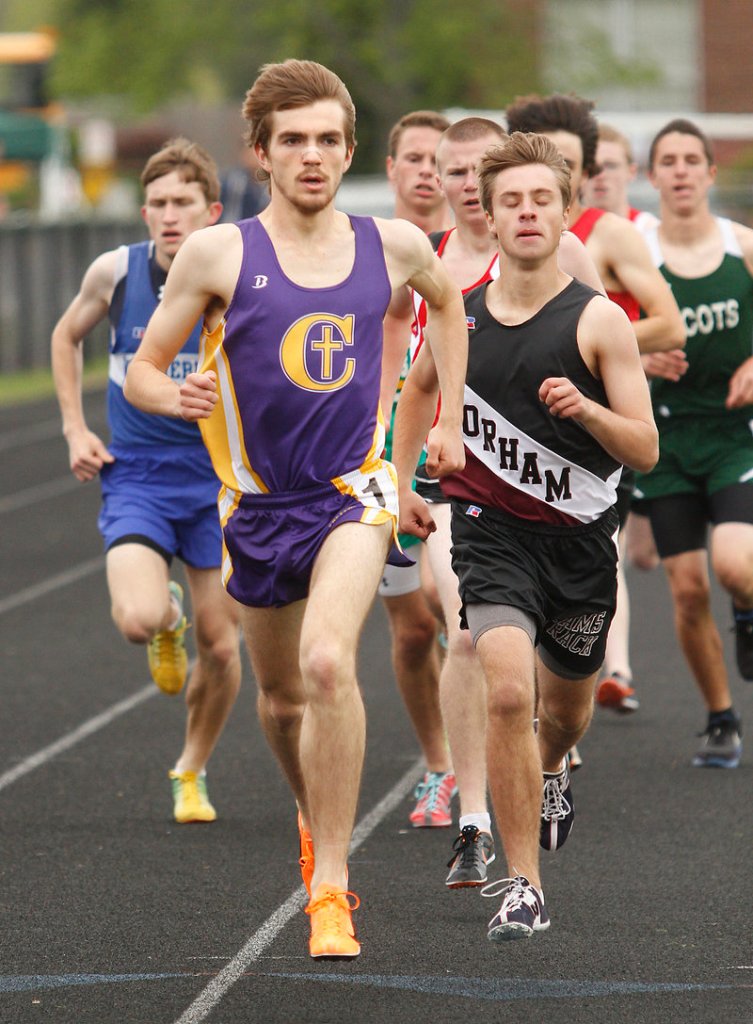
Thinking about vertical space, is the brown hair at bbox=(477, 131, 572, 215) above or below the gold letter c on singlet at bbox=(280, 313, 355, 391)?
above

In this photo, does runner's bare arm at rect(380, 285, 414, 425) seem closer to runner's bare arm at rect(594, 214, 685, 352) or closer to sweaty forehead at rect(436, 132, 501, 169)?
sweaty forehead at rect(436, 132, 501, 169)

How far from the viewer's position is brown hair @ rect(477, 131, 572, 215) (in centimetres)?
555

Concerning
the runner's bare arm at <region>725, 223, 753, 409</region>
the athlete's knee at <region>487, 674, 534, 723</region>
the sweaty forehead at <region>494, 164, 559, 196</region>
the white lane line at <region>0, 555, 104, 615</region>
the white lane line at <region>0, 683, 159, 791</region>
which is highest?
the sweaty forehead at <region>494, 164, 559, 196</region>

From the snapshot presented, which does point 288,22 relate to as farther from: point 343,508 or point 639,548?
point 343,508

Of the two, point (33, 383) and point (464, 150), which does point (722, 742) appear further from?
point (33, 383)

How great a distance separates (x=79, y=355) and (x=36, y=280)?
74.1 ft

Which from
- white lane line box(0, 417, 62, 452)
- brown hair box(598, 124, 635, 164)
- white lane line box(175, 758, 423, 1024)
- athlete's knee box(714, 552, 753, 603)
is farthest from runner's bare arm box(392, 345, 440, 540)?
white lane line box(0, 417, 62, 452)

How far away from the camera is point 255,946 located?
5645 mm

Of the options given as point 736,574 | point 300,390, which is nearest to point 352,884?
point 300,390

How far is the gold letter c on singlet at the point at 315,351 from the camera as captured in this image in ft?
17.2

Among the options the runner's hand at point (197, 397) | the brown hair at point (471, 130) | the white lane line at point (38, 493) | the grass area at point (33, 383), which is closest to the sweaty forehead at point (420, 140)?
the brown hair at point (471, 130)

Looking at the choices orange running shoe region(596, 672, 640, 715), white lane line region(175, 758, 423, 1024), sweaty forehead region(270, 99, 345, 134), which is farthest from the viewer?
orange running shoe region(596, 672, 640, 715)

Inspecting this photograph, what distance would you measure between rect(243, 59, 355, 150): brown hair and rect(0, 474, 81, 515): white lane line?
1196 cm

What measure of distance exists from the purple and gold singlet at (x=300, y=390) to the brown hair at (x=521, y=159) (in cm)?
42
